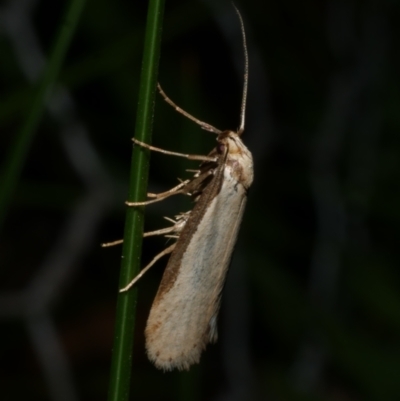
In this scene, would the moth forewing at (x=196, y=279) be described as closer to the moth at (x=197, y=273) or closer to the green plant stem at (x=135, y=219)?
the moth at (x=197, y=273)

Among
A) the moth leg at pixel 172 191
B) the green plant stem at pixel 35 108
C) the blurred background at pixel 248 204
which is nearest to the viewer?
the green plant stem at pixel 35 108

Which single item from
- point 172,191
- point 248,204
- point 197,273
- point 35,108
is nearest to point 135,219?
point 35,108

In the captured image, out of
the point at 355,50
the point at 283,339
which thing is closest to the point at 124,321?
the point at 283,339

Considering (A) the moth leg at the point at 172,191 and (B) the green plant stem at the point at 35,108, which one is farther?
(A) the moth leg at the point at 172,191

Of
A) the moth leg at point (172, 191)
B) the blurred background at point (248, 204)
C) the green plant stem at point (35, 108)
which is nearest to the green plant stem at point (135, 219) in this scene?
the green plant stem at point (35, 108)

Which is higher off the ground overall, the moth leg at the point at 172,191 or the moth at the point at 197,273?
the moth leg at the point at 172,191

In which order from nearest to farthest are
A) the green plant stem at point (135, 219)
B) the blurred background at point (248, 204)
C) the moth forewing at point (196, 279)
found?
1. the green plant stem at point (135, 219)
2. the moth forewing at point (196, 279)
3. the blurred background at point (248, 204)

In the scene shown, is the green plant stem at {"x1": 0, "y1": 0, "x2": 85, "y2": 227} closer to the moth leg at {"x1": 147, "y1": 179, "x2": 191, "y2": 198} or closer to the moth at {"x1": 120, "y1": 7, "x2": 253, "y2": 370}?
the moth at {"x1": 120, "y1": 7, "x2": 253, "y2": 370}

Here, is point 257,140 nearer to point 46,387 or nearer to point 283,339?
point 283,339
